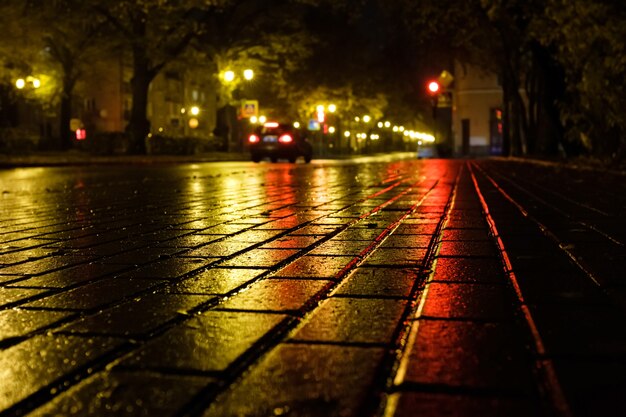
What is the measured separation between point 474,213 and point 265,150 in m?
26.0

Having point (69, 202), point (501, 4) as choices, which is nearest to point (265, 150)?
point (501, 4)

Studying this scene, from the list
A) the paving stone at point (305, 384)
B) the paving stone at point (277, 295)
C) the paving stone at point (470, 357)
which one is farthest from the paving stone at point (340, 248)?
the paving stone at point (305, 384)

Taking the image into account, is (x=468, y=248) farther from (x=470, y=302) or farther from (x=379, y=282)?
(x=470, y=302)

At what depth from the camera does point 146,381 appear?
7.04 feet

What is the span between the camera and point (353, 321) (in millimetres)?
2875

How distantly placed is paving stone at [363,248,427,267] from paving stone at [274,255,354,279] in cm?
16

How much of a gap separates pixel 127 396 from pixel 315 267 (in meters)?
2.29

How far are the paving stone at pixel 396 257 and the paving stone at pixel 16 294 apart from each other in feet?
5.97

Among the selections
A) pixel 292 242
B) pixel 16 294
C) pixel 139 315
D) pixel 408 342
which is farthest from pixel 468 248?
pixel 16 294

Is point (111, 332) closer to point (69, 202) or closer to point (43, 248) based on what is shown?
point (43, 248)

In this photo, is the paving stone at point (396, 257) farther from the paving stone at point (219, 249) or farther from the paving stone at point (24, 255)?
the paving stone at point (24, 255)

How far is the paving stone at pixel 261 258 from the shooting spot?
439 centimetres

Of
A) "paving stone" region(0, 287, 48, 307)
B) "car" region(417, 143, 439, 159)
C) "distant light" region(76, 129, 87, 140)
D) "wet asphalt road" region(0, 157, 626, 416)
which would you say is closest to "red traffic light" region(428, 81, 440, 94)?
"wet asphalt road" region(0, 157, 626, 416)

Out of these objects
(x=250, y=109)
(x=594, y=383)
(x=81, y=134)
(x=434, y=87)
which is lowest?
(x=594, y=383)
